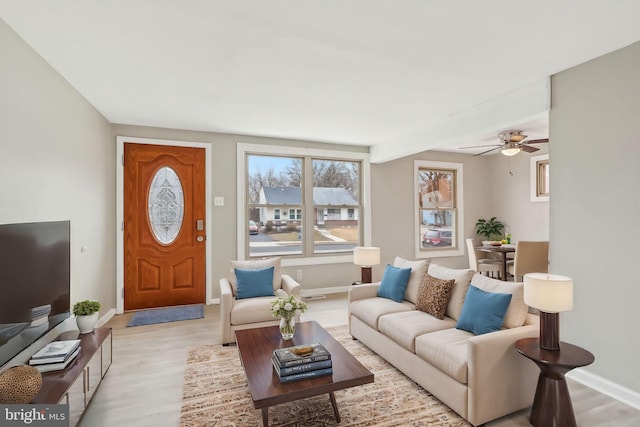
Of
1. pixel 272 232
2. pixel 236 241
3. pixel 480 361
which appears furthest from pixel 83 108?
pixel 480 361

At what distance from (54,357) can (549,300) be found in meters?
3.06

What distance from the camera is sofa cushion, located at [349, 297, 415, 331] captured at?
3.04 m

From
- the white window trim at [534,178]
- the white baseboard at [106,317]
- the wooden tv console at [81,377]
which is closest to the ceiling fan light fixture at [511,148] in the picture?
the white window trim at [534,178]

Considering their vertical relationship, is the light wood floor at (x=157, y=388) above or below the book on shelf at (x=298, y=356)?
below

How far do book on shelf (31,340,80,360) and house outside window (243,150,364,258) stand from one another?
280cm

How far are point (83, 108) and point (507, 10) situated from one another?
3.87 m

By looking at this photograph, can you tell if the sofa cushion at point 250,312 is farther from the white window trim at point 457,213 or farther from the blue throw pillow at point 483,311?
the white window trim at point 457,213

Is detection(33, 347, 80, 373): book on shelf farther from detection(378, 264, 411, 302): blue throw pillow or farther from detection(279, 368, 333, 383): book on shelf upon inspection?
detection(378, 264, 411, 302): blue throw pillow

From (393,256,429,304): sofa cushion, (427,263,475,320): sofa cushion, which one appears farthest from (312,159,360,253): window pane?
(427,263,475,320): sofa cushion

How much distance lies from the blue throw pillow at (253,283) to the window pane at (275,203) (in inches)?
55.5

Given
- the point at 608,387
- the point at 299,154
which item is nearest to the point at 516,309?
the point at 608,387

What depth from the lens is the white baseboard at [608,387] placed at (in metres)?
2.28

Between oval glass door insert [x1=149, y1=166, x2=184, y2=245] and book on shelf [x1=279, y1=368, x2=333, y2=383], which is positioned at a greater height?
oval glass door insert [x1=149, y1=166, x2=184, y2=245]

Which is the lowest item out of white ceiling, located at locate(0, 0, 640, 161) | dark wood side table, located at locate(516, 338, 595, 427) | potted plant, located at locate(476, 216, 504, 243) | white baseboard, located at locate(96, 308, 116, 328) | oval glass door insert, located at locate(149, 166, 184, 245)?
white baseboard, located at locate(96, 308, 116, 328)
